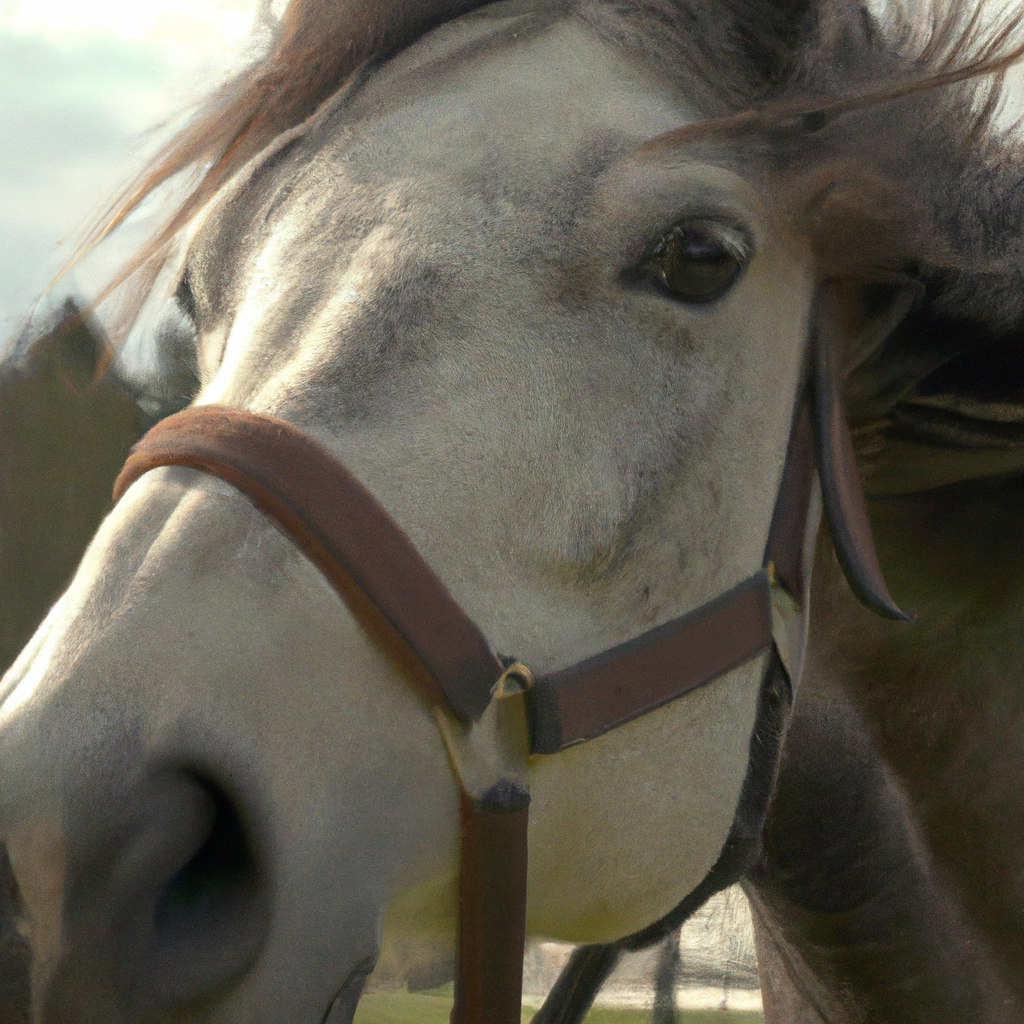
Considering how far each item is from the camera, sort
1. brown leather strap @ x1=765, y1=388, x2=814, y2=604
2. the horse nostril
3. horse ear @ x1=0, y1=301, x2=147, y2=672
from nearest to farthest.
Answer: the horse nostril < brown leather strap @ x1=765, y1=388, x2=814, y2=604 < horse ear @ x1=0, y1=301, x2=147, y2=672

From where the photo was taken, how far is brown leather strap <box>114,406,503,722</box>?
923 mm

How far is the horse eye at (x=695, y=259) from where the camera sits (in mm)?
1149

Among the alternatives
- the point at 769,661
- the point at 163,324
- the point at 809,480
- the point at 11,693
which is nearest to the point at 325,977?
the point at 11,693

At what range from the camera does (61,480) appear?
2.17 meters

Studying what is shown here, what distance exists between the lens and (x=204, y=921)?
2.81 ft

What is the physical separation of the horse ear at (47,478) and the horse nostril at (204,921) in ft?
4.00

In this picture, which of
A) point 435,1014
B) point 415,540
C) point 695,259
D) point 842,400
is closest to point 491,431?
point 415,540

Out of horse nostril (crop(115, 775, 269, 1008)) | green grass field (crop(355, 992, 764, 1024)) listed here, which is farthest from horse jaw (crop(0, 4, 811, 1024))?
green grass field (crop(355, 992, 764, 1024))

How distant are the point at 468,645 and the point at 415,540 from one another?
0.35ft

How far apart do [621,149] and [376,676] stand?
62 cm

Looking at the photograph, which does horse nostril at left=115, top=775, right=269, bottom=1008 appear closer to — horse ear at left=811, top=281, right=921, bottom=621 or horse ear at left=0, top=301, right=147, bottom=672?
horse ear at left=811, top=281, right=921, bottom=621

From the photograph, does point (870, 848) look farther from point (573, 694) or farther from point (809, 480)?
point (573, 694)

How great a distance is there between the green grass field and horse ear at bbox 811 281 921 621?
1068 mm

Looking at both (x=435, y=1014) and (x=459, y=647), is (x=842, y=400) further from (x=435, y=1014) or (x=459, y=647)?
(x=435, y=1014)
